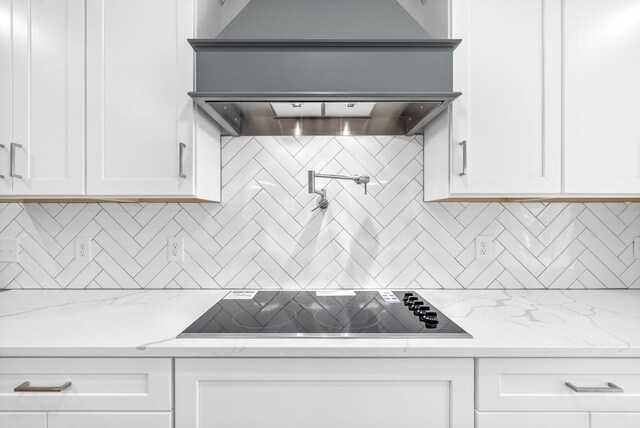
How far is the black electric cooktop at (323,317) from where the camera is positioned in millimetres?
1078

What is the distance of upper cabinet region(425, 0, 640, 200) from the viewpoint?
1335 millimetres

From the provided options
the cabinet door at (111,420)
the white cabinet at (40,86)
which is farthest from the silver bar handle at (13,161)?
the cabinet door at (111,420)

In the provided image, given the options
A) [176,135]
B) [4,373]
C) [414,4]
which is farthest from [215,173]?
[414,4]

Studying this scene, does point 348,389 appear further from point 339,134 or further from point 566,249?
point 566,249

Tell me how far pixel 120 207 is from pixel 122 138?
18.4 inches

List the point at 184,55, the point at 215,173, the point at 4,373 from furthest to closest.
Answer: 1. the point at 215,173
2. the point at 184,55
3. the point at 4,373

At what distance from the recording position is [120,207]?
168 cm

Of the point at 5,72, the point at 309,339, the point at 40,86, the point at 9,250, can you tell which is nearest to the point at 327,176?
the point at 309,339

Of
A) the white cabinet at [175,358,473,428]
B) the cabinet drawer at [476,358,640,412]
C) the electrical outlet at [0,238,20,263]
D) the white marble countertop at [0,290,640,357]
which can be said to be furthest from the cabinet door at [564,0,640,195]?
the electrical outlet at [0,238,20,263]

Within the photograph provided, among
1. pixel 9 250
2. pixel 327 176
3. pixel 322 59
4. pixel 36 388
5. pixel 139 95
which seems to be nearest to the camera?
pixel 36 388

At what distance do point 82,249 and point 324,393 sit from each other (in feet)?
4.39

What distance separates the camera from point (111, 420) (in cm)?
101

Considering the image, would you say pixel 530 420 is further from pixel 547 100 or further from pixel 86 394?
pixel 86 394

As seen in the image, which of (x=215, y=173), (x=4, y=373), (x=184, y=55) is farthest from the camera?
(x=215, y=173)
